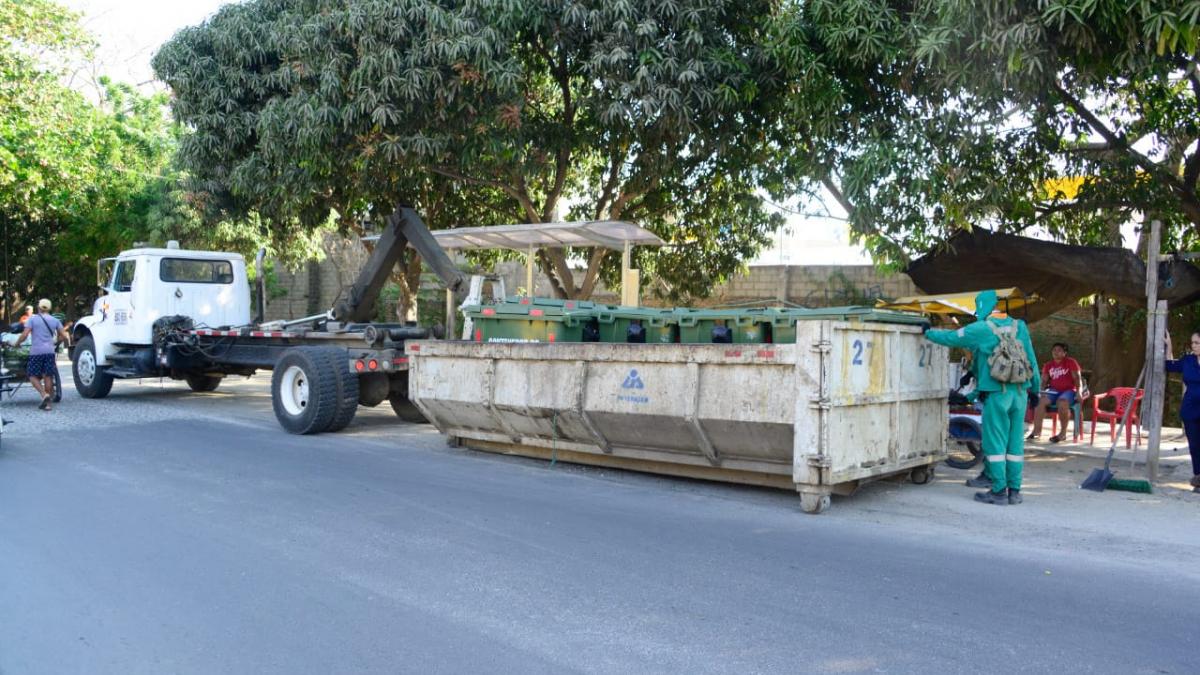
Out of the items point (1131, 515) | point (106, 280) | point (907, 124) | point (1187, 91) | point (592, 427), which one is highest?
point (1187, 91)

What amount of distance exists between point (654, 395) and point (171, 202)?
19482 millimetres

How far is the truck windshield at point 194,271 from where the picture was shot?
15.4 meters

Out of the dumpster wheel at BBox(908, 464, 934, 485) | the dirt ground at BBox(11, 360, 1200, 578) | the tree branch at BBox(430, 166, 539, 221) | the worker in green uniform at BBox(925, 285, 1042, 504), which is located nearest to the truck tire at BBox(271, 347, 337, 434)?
the dirt ground at BBox(11, 360, 1200, 578)

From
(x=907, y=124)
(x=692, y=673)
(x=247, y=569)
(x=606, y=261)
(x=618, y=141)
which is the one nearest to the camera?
(x=692, y=673)

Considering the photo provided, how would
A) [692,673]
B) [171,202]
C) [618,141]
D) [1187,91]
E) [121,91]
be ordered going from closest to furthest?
[692,673] < [1187,91] < [618,141] < [171,202] < [121,91]

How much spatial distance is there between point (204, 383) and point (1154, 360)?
51.1 ft

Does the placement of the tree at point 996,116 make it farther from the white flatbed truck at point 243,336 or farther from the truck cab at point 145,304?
the truck cab at point 145,304

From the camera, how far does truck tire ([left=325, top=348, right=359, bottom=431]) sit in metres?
11.6

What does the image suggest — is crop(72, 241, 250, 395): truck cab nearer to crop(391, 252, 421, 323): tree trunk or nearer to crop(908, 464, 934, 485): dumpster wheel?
crop(391, 252, 421, 323): tree trunk

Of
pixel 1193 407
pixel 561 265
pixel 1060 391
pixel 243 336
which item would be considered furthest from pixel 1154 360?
pixel 243 336

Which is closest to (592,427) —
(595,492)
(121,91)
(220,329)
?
(595,492)

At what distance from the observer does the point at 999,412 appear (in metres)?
8.09

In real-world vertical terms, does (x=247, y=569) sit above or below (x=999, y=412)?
below

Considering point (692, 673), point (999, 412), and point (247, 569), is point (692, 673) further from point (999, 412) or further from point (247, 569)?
point (999, 412)
